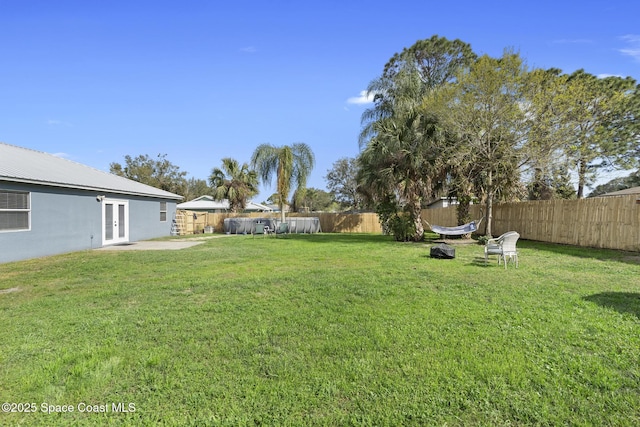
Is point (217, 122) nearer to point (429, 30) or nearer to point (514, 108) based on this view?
point (514, 108)

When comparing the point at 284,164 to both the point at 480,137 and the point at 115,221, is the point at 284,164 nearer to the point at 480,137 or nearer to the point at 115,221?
the point at 115,221

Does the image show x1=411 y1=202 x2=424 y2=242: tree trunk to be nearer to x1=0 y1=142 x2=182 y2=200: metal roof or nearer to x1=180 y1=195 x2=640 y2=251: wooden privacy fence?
x1=180 y1=195 x2=640 y2=251: wooden privacy fence

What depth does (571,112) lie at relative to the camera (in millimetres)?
11594

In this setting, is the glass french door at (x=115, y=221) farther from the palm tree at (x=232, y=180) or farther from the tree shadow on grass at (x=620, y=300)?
the tree shadow on grass at (x=620, y=300)

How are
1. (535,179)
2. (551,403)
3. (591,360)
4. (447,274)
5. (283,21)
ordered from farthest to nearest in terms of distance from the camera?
(535,179) → (283,21) → (447,274) → (591,360) → (551,403)

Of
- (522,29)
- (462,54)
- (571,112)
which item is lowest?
(571,112)

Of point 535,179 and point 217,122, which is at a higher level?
point 217,122

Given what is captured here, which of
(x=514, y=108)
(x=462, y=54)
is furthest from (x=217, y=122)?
(x=462, y=54)

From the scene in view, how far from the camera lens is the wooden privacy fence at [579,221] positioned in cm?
959

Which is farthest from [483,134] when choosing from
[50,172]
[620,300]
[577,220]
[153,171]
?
[153,171]

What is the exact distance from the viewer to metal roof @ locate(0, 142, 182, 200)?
984 cm

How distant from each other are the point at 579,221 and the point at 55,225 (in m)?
18.3

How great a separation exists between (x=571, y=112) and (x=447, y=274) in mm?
9820

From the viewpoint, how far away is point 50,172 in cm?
1162
